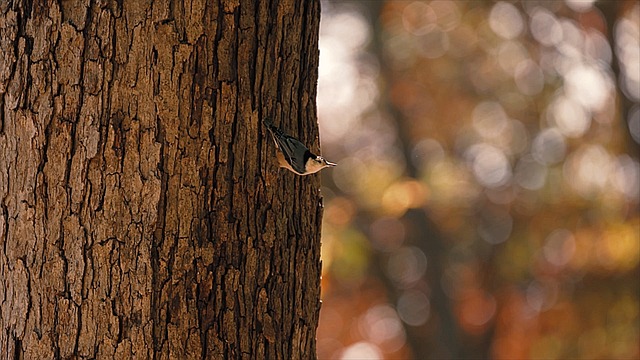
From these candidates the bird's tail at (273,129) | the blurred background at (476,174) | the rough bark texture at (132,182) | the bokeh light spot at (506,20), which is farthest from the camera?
the bokeh light spot at (506,20)

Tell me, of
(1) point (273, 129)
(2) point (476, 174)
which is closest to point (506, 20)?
(2) point (476, 174)

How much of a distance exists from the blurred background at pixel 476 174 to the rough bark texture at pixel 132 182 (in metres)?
6.74

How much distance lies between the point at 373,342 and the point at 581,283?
227 cm

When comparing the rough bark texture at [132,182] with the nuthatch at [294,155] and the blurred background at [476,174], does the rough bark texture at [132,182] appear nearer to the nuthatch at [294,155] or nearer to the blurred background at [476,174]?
the nuthatch at [294,155]

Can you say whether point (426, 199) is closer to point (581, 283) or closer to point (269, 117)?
point (581, 283)

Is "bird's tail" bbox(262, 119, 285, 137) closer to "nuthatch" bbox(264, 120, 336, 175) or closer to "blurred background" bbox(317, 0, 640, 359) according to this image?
"nuthatch" bbox(264, 120, 336, 175)

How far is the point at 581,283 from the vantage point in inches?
322

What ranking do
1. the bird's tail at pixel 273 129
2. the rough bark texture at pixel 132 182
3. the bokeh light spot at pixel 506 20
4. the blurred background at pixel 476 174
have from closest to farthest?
the rough bark texture at pixel 132 182, the bird's tail at pixel 273 129, the blurred background at pixel 476 174, the bokeh light spot at pixel 506 20

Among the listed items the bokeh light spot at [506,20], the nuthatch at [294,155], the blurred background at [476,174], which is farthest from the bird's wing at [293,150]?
the bokeh light spot at [506,20]

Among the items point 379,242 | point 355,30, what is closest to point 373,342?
point 379,242

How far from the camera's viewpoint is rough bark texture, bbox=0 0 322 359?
158 cm

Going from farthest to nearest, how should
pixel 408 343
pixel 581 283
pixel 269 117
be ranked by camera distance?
pixel 408 343 < pixel 581 283 < pixel 269 117

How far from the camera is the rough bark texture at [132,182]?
1576mm

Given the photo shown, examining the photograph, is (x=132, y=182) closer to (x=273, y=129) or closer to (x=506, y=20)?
(x=273, y=129)
